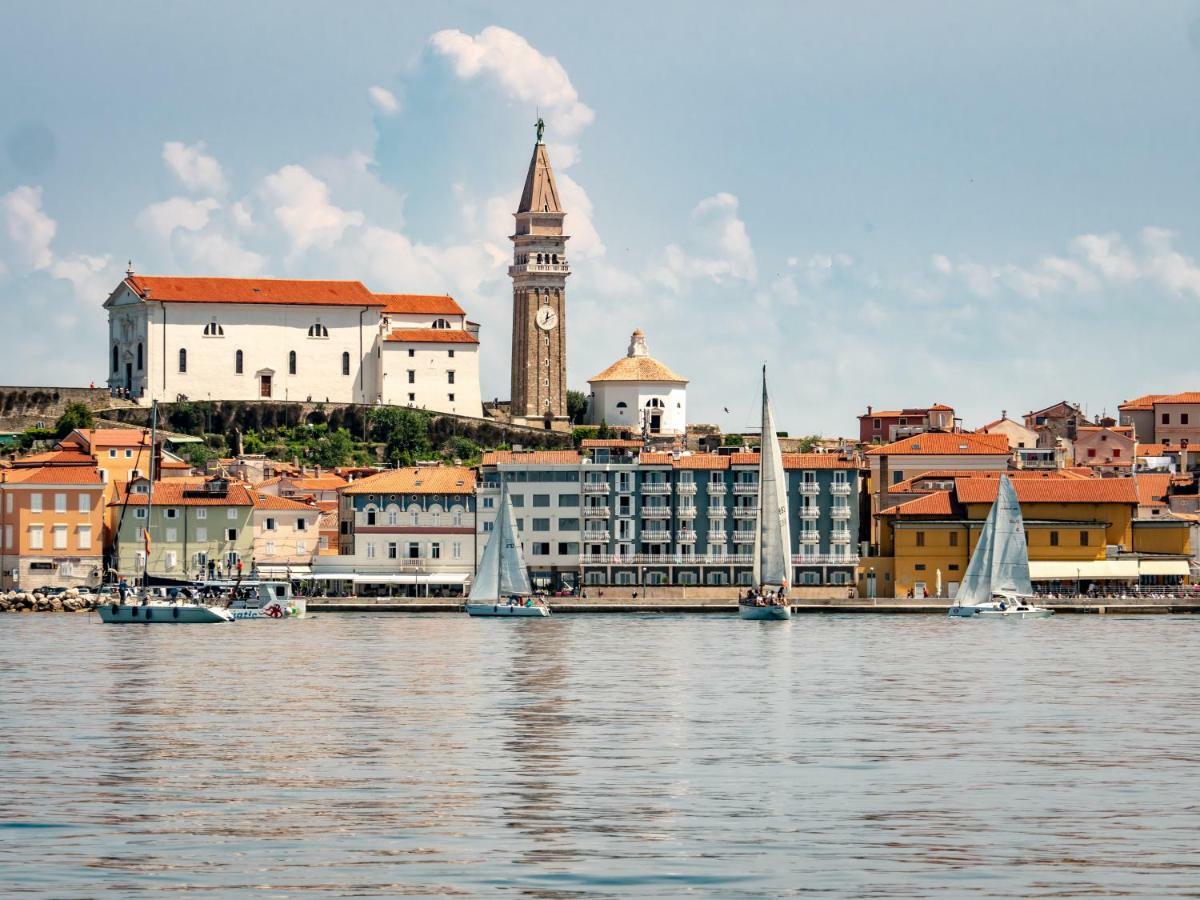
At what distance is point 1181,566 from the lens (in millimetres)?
97688

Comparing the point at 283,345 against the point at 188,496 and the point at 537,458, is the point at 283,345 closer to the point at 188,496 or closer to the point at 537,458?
the point at 188,496

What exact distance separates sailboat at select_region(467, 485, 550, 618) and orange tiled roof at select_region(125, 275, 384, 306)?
184 feet

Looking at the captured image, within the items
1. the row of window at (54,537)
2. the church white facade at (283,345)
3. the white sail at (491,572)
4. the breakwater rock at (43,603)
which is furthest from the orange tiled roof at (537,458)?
the church white facade at (283,345)

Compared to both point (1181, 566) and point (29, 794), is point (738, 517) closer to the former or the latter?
point (1181, 566)

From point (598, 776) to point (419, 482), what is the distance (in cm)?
6989

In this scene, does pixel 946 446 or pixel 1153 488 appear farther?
pixel 946 446

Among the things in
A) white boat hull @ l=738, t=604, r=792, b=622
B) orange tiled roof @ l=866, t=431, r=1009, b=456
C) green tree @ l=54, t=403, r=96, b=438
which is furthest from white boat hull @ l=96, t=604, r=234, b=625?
green tree @ l=54, t=403, r=96, b=438

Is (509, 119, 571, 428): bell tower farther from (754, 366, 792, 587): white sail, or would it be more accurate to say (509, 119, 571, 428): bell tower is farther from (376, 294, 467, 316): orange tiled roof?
(754, 366, 792, 587): white sail

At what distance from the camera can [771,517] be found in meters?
90.4

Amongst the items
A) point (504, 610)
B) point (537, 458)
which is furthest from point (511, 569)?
point (537, 458)

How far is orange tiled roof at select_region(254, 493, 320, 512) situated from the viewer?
102 m

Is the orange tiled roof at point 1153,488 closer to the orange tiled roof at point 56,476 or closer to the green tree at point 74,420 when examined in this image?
the orange tiled roof at point 56,476

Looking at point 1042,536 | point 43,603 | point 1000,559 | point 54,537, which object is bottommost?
point 43,603

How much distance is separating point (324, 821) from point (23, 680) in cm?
2467
